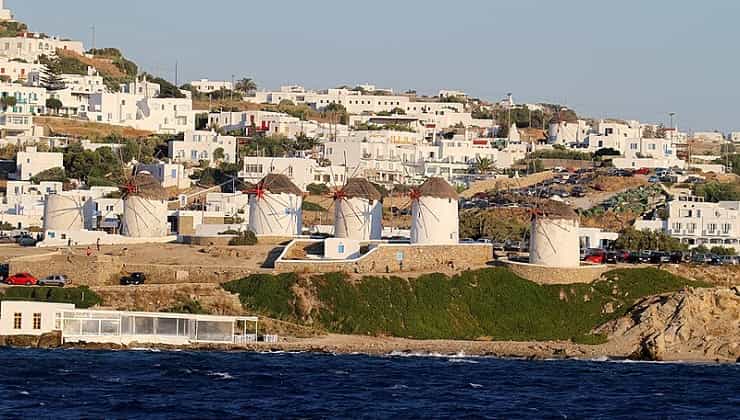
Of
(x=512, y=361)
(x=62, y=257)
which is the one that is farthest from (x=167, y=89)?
(x=512, y=361)

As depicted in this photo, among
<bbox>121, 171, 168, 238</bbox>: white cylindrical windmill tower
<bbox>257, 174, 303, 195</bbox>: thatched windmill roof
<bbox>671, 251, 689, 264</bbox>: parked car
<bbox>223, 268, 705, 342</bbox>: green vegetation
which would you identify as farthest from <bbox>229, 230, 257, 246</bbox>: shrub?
<bbox>671, 251, 689, 264</bbox>: parked car

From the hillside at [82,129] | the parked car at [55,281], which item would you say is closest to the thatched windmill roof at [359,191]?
the parked car at [55,281]

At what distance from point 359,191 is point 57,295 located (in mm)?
15637

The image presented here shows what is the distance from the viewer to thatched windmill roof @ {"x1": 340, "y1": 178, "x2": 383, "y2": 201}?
68.9 meters

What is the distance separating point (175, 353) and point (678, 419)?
59.8 feet

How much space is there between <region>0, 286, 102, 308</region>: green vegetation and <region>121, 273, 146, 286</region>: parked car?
2.59 metres

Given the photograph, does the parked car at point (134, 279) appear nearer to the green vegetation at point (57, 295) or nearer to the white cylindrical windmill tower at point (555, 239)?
the green vegetation at point (57, 295)

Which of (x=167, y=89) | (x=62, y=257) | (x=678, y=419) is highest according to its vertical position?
(x=167, y=89)

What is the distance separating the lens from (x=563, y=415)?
151ft

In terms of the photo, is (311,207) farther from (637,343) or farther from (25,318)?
(25,318)

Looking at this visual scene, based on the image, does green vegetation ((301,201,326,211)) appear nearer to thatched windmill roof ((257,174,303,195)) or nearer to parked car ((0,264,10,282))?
thatched windmill roof ((257,174,303,195))

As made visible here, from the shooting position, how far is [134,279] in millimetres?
61344

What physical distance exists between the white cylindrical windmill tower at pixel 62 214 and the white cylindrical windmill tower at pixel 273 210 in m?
8.16

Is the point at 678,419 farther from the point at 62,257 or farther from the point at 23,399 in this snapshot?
the point at 62,257
